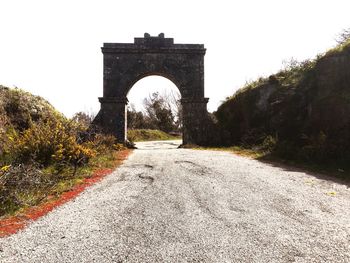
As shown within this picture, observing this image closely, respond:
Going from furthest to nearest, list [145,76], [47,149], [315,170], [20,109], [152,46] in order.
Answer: [145,76]
[152,46]
[20,109]
[315,170]
[47,149]

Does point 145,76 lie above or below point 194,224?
above

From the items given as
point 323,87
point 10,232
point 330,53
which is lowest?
point 10,232

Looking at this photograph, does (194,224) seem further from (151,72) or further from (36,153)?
(151,72)

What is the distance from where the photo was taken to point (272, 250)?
4035 mm

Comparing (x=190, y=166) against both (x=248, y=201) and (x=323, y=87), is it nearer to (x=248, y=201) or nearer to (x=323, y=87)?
(x=248, y=201)

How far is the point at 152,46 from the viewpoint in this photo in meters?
19.0

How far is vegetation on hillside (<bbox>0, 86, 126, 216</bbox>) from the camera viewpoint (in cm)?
618

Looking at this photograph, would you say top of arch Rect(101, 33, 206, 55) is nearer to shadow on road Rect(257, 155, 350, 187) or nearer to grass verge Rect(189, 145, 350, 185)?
grass verge Rect(189, 145, 350, 185)

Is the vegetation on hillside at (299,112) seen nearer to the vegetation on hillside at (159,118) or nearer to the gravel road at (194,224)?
the gravel road at (194,224)

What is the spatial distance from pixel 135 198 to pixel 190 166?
394cm

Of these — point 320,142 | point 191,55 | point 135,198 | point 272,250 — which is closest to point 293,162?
point 320,142

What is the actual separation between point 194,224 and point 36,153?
576 cm

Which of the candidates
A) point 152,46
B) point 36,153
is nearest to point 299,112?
point 152,46

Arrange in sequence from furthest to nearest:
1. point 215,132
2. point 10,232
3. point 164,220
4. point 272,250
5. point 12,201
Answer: point 215,132, point 12,201, point 164,220, point 10,232, point 272,250
